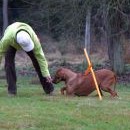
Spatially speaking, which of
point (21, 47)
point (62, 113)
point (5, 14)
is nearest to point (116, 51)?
point (21, 47)

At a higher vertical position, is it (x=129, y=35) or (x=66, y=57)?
(x=129, y=35)

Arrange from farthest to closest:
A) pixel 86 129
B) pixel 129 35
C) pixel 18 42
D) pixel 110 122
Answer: pixel 129 35
pixel 18 42
pixel 110 122
pixel 86 129

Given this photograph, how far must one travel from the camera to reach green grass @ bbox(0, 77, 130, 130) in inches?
344

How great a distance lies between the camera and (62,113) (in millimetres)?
9945

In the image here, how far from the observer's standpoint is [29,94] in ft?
44.9

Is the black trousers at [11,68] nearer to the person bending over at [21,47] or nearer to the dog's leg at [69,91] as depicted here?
the person bending over at [21,47]

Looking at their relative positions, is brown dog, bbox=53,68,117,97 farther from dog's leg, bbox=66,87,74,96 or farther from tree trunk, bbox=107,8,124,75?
tree trunk, bbox=107,8,124,75

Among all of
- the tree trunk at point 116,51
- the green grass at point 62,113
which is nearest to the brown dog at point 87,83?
the green grass at point 62,113

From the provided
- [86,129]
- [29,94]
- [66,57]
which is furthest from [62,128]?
[66,57]

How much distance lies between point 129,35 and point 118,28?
274cm

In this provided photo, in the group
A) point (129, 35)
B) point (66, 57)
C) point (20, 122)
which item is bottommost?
point (66, 57)

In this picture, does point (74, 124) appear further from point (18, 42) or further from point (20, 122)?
point (18, 42)

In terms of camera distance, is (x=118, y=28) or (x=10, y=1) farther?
(x=10, y=1)

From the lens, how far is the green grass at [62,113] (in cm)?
873
